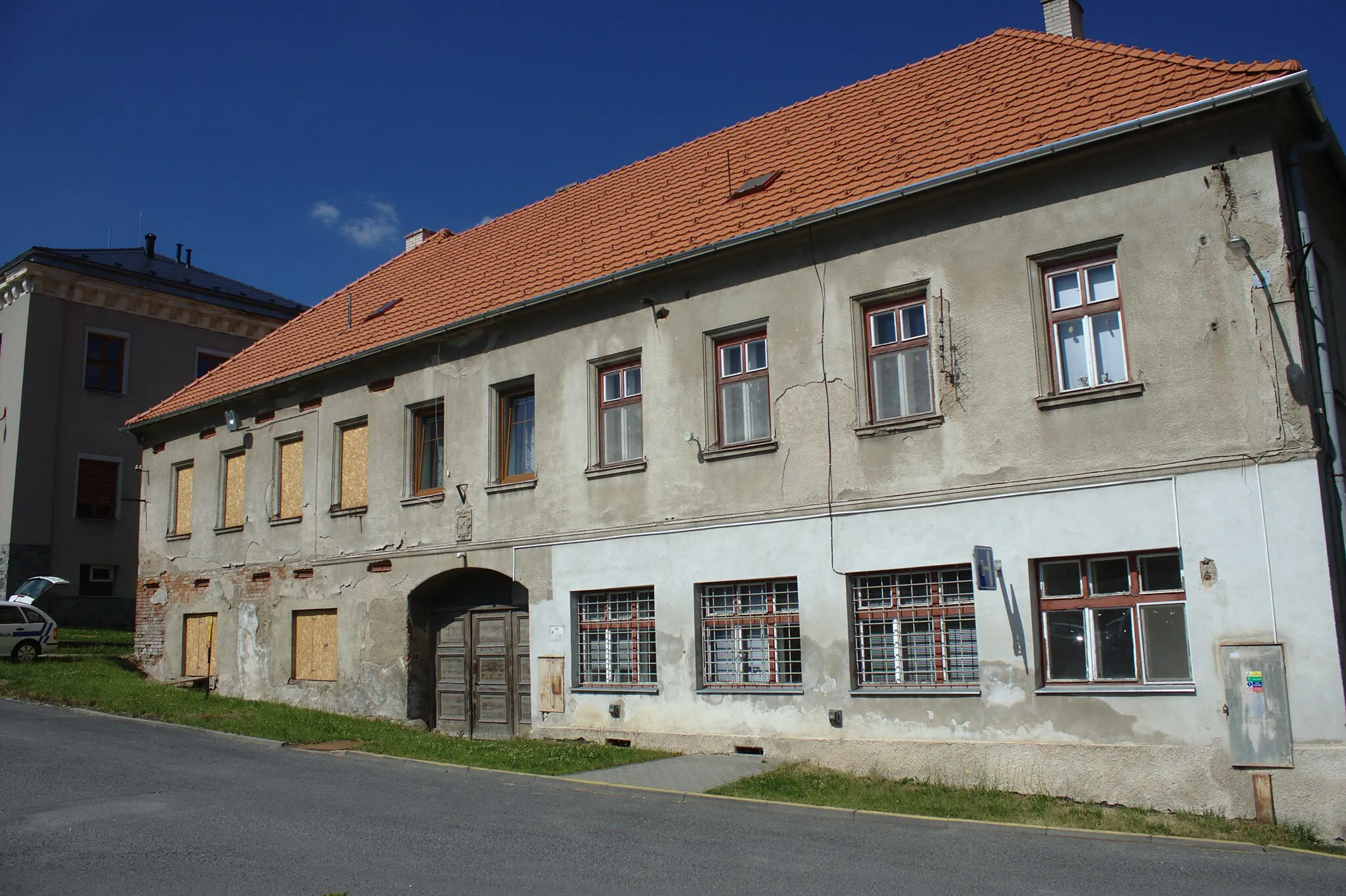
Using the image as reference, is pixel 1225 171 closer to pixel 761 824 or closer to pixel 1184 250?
pixel 1184 250

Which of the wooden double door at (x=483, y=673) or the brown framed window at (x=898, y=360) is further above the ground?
the brown framed window at (x=898, y=360)

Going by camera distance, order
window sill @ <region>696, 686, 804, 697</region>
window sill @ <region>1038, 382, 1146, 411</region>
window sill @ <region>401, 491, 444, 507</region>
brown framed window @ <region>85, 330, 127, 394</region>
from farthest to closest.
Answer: brown framed window @ <region>85, 330, 127, 394</region> < window sill @ <region>401, 491, 444, 507</region> < window sill @ <region>696, 686, 804, 697</region> < window sill @ <region>1038, 382, 1146, 411</region>

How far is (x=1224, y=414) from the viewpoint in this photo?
10.5m

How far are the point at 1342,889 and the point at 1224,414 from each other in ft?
14.8

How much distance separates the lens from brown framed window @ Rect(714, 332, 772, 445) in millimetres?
14023

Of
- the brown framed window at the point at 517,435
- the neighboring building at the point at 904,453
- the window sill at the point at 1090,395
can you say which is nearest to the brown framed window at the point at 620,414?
the neighboring building at the point at 904,453

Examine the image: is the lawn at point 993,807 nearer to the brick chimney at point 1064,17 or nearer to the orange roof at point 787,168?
the orange roof at point 787,168

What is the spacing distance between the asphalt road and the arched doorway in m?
4.93

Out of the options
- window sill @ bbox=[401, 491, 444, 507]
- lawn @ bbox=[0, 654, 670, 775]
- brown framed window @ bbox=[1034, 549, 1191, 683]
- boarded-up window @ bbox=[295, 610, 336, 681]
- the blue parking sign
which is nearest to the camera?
brown framed window @ bbox=[1034, 549, 1191, 683]

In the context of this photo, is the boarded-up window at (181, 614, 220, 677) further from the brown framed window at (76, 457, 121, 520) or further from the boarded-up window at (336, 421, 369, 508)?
the brown framed window at (76, 457, 121, 520)

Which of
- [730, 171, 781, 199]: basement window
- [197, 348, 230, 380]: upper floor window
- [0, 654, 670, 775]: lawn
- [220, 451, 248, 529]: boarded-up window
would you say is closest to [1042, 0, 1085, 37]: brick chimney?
[730, 171, 781, 199]: basement window

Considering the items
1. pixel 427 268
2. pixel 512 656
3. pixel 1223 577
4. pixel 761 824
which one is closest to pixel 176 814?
pixel 761 824

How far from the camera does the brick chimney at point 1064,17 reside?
15391mm

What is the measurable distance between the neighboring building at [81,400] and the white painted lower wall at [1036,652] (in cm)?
2154
